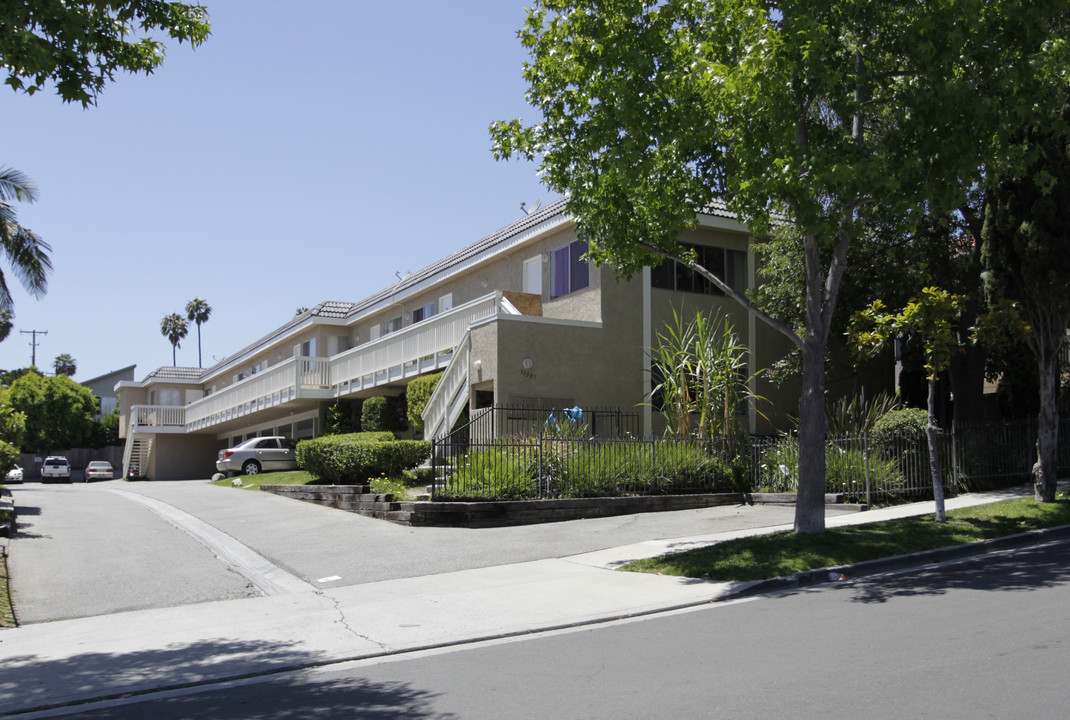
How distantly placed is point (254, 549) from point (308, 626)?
18.1ft

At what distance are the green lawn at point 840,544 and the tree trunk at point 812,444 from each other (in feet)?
0.93

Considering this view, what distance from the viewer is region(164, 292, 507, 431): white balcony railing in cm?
2362

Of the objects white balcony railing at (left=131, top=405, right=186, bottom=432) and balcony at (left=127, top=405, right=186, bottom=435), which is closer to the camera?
balcony at (left=127, top=405, right=186, bottom=435)

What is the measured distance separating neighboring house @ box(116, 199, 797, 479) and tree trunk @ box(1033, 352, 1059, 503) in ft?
24.9

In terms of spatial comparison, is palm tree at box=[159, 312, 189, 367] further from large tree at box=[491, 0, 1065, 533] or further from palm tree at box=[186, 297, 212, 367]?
large tree at box=[491, 0, 1065, 533]

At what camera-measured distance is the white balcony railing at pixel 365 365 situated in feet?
77.5

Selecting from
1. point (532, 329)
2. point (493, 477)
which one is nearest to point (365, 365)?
point (532, 329)

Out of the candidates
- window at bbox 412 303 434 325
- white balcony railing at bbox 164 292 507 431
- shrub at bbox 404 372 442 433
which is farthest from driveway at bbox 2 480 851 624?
window at bbox 412 303 434 325

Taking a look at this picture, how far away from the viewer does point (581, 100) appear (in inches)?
495

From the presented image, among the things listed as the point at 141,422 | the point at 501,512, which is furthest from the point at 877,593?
the point at 141,422

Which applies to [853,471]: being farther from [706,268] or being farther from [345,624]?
[345,624]

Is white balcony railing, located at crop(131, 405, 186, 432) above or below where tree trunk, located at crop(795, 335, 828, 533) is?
above

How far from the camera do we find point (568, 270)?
23.5 m

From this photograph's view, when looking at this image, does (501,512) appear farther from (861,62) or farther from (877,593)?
(861,62)
